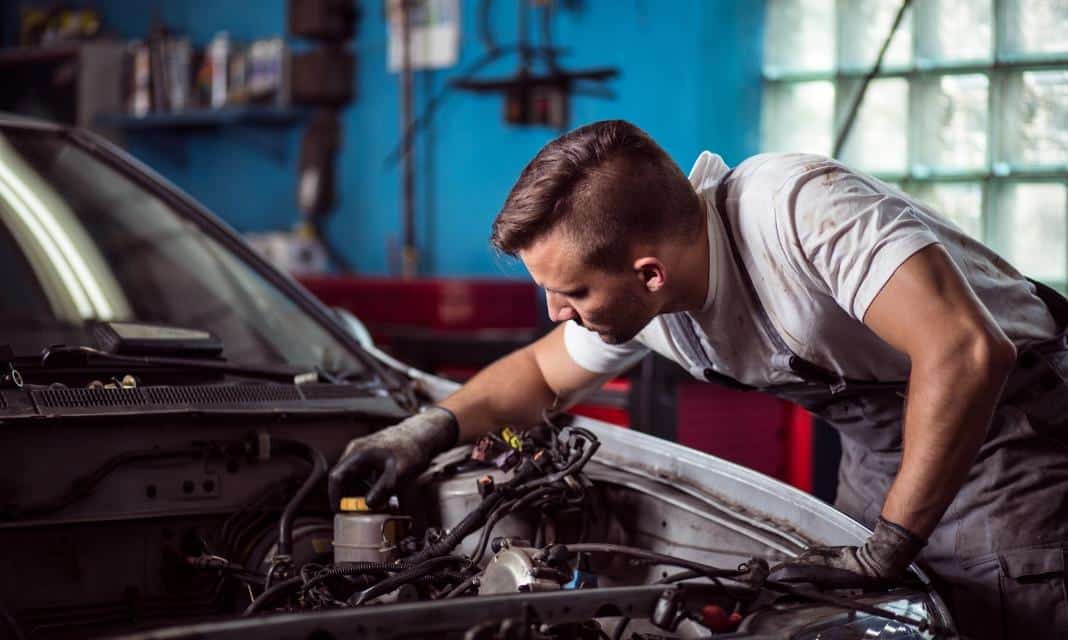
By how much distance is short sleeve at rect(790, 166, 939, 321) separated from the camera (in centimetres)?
175

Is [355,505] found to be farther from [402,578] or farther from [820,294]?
[820,294]

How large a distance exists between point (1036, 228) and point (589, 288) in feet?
10.3

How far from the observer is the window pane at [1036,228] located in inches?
178

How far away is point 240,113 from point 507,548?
5971mm

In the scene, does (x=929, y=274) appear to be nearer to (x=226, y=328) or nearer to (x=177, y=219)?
(x=226, y=328)

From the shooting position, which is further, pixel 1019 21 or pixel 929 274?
pixel 1019 21

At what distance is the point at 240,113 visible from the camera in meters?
7.33

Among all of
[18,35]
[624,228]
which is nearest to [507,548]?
[624,228]

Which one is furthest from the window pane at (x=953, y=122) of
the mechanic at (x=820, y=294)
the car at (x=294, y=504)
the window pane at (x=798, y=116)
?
the car at (x=294, y=504)

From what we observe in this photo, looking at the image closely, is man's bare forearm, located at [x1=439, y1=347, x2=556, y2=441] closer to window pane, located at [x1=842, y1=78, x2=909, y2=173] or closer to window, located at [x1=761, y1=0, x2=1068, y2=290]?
window, located at [x1=761, y1=0, x2=1068, y2=290]

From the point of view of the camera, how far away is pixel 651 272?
1.96 meters

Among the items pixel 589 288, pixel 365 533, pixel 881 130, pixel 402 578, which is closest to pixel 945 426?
pixel 589 288

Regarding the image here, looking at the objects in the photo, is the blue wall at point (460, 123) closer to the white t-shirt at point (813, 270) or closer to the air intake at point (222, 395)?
the air intake at point (222, 395)

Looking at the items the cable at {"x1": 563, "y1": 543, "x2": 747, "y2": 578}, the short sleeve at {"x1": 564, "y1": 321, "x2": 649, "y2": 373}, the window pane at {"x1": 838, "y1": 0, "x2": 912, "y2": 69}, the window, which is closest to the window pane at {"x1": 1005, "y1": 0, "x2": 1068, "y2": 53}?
the window
